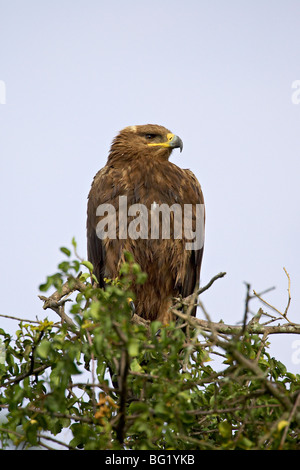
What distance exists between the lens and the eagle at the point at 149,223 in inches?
223

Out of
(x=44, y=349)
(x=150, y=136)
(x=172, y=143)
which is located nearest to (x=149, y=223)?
(x=172, y=143)

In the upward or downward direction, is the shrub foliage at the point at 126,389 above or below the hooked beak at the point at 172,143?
below

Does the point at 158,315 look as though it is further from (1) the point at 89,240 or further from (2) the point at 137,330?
(2) the point at 137,330

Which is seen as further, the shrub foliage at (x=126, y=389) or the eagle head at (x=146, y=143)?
the eagle head at (x=146, y=143)

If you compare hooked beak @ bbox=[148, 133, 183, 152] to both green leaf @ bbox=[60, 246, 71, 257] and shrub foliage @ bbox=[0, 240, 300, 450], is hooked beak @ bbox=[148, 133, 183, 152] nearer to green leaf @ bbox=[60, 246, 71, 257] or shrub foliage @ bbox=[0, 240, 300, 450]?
shrub foliage @ bbox=[0, 240, 300, 450]

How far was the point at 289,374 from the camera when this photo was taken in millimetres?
3578

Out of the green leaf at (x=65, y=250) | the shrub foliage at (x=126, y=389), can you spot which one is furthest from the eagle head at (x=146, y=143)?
the green leaf at (x=65, y=250)

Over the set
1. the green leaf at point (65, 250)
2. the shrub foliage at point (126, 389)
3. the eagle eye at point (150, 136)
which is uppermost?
the eagle eye at point (150, 136)

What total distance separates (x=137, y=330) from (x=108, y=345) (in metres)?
0.15

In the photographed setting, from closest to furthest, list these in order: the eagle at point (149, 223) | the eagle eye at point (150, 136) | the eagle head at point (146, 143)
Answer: the eagle at point (149, 223) → the eagle head at point (146, 143) → the eagle eye at point (150, 136)

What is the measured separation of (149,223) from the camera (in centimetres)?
564

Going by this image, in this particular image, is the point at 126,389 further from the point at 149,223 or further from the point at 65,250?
the point at 149,223

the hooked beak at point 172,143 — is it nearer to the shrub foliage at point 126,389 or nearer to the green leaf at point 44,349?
the shrub foliage at point 126,389

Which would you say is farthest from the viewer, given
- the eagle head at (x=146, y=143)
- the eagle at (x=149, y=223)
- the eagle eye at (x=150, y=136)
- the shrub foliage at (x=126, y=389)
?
the eagle eye at (x=150, y=136)
